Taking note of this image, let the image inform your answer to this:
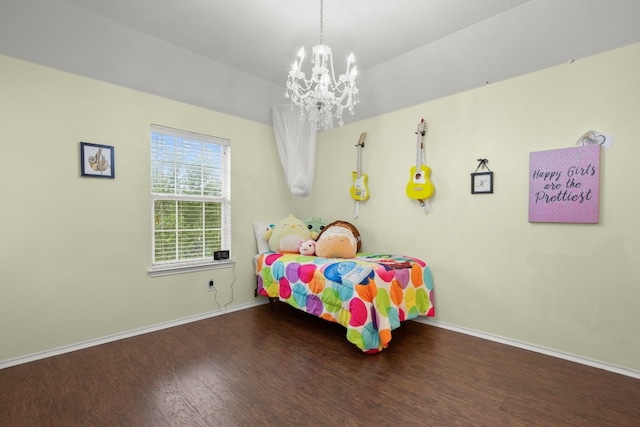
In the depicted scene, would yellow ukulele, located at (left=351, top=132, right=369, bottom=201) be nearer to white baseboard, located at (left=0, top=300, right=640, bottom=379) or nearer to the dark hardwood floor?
white baseboard, located at (left=0, top=300, right=640, bottom=379)

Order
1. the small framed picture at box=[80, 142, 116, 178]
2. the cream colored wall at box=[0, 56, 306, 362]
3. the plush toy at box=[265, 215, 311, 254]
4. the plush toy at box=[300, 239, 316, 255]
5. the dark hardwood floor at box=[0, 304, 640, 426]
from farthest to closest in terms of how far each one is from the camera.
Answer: the plush toy at box=[265, 215, 311, 254], the plush toy at box=[300, 239, 316, 255], the small framed picture at box=[80, 142, 116, 178], the cream colored wall at box=[0, 56, 306, 362], the dark hardwood floor at box=[0, 304, 640, 426]

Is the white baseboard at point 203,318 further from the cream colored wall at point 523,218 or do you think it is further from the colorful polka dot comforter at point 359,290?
the colorful polka dot comforter at point 359,290

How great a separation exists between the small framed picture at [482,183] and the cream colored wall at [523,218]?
0.18 feet

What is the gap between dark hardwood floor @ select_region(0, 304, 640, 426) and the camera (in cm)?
163

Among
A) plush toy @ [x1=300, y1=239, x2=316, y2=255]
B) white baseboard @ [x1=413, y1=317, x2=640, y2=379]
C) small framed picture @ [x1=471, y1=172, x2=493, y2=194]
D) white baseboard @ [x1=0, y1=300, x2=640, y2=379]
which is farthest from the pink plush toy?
small framed picture @ [x1=471, y1=172, x2=493, y2=194]

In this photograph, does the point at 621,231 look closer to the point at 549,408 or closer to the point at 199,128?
the point at 549,408

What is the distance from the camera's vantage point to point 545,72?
2381mm

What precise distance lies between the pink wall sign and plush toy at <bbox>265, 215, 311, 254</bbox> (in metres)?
2.21

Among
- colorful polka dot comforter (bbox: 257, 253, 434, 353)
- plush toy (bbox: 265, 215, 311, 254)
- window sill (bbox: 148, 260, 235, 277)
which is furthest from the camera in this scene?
plush toy (bbox: 265, 215, 311, 254)

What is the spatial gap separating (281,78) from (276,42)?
698mm

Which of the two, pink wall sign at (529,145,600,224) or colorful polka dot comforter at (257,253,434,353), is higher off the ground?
pink wall sign at (529,145,600,224)

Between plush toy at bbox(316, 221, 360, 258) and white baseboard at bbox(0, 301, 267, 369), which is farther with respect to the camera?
plush toy at bbox(316, 221, 360, 258)

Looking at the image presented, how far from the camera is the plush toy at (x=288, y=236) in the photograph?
3373mm

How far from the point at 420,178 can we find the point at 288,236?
62.3 inches
